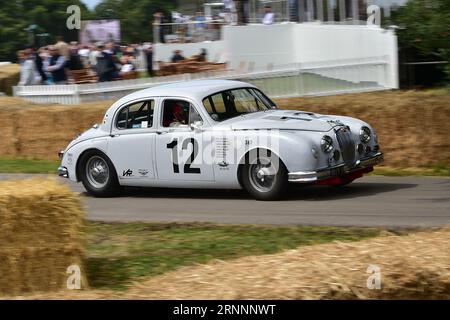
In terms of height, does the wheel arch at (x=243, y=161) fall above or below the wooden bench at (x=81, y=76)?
below

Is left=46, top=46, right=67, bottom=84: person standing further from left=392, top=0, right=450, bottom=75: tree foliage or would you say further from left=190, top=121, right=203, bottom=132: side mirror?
left=392, top=0, right=450, bottom=75: tree foliage

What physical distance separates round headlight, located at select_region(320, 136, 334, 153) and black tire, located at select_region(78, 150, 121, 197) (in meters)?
3.11

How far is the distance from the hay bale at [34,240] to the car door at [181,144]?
4738 mm

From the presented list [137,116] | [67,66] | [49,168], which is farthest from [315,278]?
[67,66]

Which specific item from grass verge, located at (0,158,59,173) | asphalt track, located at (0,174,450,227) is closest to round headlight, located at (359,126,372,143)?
asphalt track, located at (0,174,450,227)

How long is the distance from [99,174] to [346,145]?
3604 mm

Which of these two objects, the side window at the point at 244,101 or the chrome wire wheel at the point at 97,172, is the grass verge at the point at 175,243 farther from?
the side window at the point at 244,101

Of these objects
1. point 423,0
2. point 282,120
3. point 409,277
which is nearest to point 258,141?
point 282,120

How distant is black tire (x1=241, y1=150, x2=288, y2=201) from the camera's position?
1107 centimetres

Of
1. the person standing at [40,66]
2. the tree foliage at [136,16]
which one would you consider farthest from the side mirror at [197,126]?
the tree foliage at [136,16]

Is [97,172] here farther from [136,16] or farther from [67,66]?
[136,16]

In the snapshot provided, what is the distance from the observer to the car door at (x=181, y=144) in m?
11.5

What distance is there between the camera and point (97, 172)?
12641mm

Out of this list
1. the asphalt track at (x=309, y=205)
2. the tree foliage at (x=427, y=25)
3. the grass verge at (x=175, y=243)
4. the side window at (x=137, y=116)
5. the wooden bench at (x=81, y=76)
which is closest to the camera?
the grass verge at (x=175, y=243)
